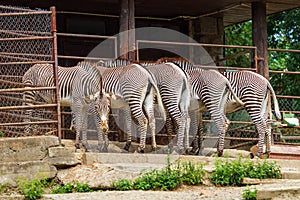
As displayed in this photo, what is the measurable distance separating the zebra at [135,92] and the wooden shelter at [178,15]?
2.81 meters

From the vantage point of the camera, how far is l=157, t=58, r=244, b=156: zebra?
1520cm

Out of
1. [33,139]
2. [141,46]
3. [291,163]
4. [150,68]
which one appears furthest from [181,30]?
[33,139]

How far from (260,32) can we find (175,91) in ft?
10.3

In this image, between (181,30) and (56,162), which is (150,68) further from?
(181,30)

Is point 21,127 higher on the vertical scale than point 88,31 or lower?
lower

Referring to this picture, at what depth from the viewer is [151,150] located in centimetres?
1529

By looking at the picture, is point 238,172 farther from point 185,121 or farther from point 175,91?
point 175,91

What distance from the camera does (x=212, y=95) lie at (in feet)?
50.2

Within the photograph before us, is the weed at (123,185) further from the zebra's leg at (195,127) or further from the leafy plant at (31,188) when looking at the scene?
the zebra's leg at (195,127)

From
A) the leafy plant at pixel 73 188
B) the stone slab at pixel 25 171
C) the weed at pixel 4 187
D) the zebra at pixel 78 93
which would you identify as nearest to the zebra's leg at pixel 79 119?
the zebra at pixel 78 93

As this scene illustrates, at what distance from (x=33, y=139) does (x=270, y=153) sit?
4965mm

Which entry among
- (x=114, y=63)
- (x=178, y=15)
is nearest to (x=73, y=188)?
(x=114, y=63)

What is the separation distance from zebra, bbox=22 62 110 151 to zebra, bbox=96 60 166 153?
353 millimetres

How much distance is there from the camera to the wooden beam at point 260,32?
17109 millimetres
